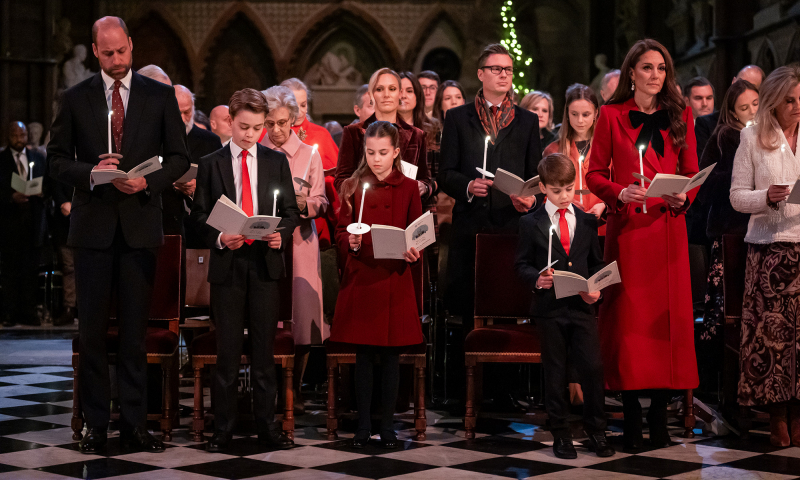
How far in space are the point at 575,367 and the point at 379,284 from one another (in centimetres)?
94

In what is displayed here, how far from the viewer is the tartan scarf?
4.69m

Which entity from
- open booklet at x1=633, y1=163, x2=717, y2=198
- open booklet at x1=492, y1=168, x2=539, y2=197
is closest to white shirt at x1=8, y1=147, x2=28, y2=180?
open booklet at x1=492, y1=168, x2=539, y2=197

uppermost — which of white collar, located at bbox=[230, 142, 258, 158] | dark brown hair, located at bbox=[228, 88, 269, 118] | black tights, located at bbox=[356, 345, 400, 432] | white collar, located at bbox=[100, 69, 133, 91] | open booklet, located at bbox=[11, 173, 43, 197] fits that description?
open booklet, located at bbox=[11, 173, 43, 197]

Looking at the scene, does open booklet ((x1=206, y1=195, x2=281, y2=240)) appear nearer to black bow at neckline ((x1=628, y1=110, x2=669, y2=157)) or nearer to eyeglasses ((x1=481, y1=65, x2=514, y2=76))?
eyeglasses ((x1=481, y1=65, x2=514, y2=76))

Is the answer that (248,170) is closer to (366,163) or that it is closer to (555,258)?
(366,163)

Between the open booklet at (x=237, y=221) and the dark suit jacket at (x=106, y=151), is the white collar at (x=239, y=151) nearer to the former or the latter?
the dark suit jacket at (x=106, y=151)

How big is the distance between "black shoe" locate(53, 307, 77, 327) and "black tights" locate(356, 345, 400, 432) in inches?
219

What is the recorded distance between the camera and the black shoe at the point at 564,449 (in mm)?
3818

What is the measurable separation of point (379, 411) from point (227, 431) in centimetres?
105

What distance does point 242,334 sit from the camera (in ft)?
13.3

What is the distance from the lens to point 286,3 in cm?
1493

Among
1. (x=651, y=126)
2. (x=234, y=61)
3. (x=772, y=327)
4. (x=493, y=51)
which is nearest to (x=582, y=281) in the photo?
(x=651, y=126)

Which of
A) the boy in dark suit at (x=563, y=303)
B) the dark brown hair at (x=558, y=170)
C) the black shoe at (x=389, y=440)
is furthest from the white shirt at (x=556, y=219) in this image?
the black shoe at (x=389, y=440)

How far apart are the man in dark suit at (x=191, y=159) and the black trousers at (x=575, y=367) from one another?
2.15m
